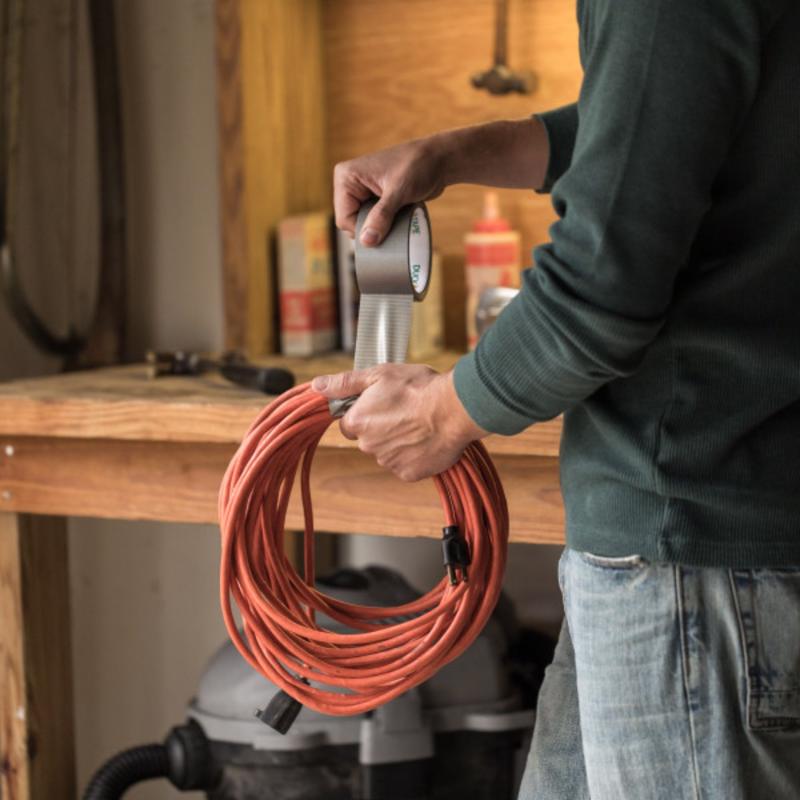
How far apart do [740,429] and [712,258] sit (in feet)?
0.39

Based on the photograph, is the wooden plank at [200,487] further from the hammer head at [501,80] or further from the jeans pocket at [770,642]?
the hammer head at [501,80]

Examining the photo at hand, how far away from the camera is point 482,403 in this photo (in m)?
0.89

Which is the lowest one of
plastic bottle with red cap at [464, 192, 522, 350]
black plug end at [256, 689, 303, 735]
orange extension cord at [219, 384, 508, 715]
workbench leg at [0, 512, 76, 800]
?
workbench leg at [0, 512, 76, 800]

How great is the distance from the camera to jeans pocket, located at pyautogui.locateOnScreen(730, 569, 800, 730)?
851 mm

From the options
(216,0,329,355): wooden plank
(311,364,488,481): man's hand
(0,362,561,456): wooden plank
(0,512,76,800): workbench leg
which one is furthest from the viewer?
(216,0,329,355): wooden plank

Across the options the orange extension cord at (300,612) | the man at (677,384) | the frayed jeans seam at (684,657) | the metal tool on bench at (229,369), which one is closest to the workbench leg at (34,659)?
the metal tool on bench at (229,369)

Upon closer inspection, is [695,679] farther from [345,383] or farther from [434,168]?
[434,168]

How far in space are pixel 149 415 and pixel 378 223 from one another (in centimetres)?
46

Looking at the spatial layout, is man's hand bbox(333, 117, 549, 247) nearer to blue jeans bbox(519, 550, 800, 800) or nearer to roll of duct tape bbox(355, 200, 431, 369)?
roll of duct tape bbox(355, 200, 431, 369)

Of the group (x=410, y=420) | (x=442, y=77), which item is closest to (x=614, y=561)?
(x=410, y=420)

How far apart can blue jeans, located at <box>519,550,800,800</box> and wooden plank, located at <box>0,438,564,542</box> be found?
0.45 m

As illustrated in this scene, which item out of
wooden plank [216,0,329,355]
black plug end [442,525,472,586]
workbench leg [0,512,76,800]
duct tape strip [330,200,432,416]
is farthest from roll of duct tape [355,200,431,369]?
wooden plank [216,0,329,355]

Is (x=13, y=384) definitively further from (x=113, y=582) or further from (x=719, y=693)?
(x=719, y=693)

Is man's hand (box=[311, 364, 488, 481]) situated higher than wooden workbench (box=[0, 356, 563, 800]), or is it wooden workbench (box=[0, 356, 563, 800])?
man's hand (box=[311, 364, 488, 481])
